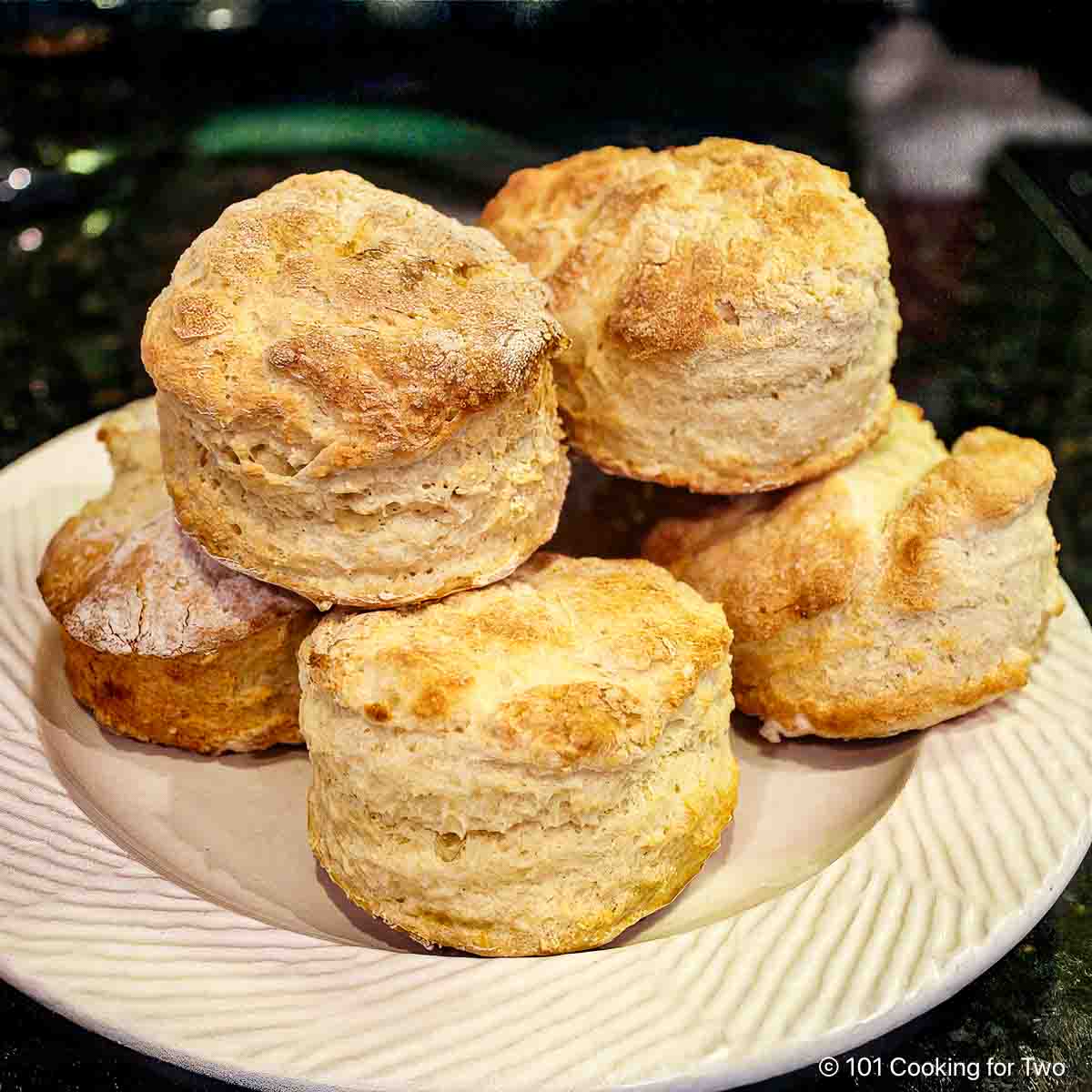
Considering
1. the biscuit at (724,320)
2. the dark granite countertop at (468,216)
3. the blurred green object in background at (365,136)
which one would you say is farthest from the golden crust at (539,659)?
the blurred green object in background at (365,136)

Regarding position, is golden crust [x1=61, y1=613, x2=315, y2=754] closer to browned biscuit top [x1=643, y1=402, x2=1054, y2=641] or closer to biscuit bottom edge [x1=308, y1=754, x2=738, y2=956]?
biscuit bottom edge [x1=308, y1=754, x2=738, y2=956]

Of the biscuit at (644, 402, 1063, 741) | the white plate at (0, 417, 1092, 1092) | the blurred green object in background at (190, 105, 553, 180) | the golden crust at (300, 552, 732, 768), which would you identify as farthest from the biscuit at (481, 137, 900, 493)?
the blurred green object in background at (190, 105, 553, 180)

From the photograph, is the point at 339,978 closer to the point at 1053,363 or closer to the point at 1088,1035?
the point at 1088,1035

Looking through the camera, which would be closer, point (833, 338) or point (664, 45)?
point (833, 338)

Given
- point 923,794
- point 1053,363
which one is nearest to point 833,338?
point 923,794

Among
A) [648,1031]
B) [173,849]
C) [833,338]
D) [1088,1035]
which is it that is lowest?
[1088,1035]

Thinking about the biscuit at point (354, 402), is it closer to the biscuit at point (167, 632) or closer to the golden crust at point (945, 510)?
A: the biscuit at point (167, 632)
